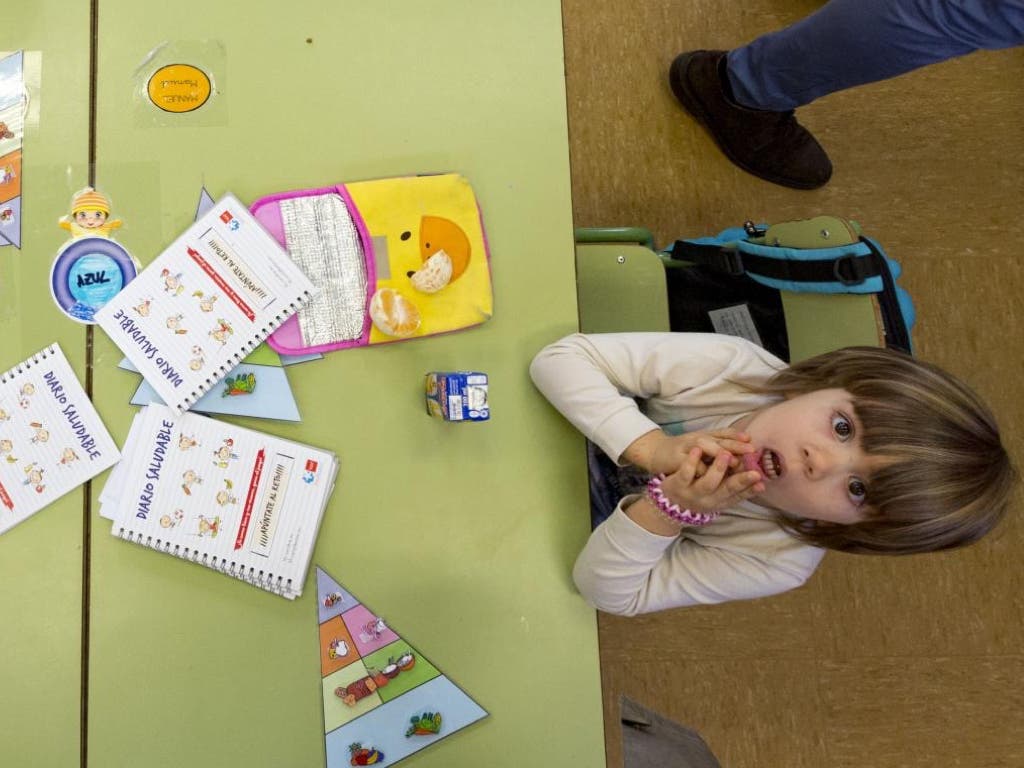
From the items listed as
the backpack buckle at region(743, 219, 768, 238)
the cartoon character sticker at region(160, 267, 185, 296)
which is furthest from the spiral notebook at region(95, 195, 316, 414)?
the backpack buckle at region(743, 219, 768, 238)

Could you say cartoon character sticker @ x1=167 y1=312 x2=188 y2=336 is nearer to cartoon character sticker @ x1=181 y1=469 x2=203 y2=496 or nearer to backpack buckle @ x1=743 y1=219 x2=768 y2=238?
cartoon character sticker @ x1=181 y1=469 x2=203 y2=496

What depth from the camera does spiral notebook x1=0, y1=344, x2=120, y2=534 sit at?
785 millimetres

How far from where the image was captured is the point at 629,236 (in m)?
1.22

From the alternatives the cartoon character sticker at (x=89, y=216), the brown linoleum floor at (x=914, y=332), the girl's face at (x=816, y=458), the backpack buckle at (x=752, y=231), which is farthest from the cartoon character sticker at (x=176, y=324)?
the brown linoleum floor at (x=914, y=332)

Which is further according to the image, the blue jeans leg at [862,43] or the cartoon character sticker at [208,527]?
the blue jeans leg at [862,43]

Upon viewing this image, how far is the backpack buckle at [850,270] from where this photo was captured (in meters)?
0.97

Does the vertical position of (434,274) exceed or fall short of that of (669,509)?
it exceeds it

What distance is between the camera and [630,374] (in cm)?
88

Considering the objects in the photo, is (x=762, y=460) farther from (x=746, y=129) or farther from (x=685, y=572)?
(x=746, y=129)

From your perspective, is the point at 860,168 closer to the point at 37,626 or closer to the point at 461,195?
the point at 461,195

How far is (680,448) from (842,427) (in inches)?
6.3

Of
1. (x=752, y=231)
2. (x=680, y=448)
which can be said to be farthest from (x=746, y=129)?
(x=680, y=448)

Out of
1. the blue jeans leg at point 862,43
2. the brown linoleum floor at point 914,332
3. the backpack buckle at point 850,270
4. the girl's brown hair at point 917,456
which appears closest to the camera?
the girl's brown hair at point 917,456

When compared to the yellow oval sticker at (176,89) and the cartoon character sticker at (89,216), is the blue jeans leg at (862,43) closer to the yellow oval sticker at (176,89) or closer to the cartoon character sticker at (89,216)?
the yellow oval sticker at (176,89)
